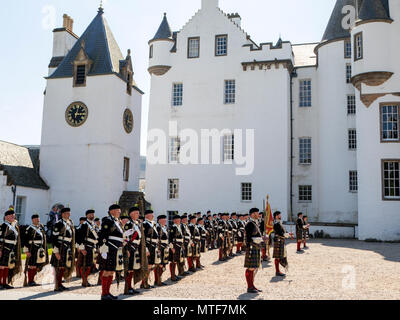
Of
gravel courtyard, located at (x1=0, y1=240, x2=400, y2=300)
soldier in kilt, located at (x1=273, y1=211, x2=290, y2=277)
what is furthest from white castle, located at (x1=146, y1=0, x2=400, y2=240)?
soldier in kilt, located at (x1=273, y1=211, x2=290, y2=277)

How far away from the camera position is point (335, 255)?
18.2 metres

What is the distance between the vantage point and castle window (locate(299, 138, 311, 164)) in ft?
102

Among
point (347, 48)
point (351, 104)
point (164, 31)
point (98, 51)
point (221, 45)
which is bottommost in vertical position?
point (351, 104)

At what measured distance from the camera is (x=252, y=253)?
1075 centimetres

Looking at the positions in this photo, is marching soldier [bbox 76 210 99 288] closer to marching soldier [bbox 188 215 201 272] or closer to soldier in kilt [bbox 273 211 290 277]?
marching soldier [bbox 188 215 201 272]

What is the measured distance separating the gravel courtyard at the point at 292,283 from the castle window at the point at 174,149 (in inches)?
558

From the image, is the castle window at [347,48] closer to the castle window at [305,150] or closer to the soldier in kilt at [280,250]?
the castle window at [305,150]

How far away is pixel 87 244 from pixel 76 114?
65.6 ft

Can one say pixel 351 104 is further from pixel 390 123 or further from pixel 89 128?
pixel 89 128

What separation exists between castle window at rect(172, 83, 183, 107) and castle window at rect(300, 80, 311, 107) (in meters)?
9.47

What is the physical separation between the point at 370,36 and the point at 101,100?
18801 mm

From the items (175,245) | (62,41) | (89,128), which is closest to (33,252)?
(175,245)

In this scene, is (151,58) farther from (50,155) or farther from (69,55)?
(50,155)
